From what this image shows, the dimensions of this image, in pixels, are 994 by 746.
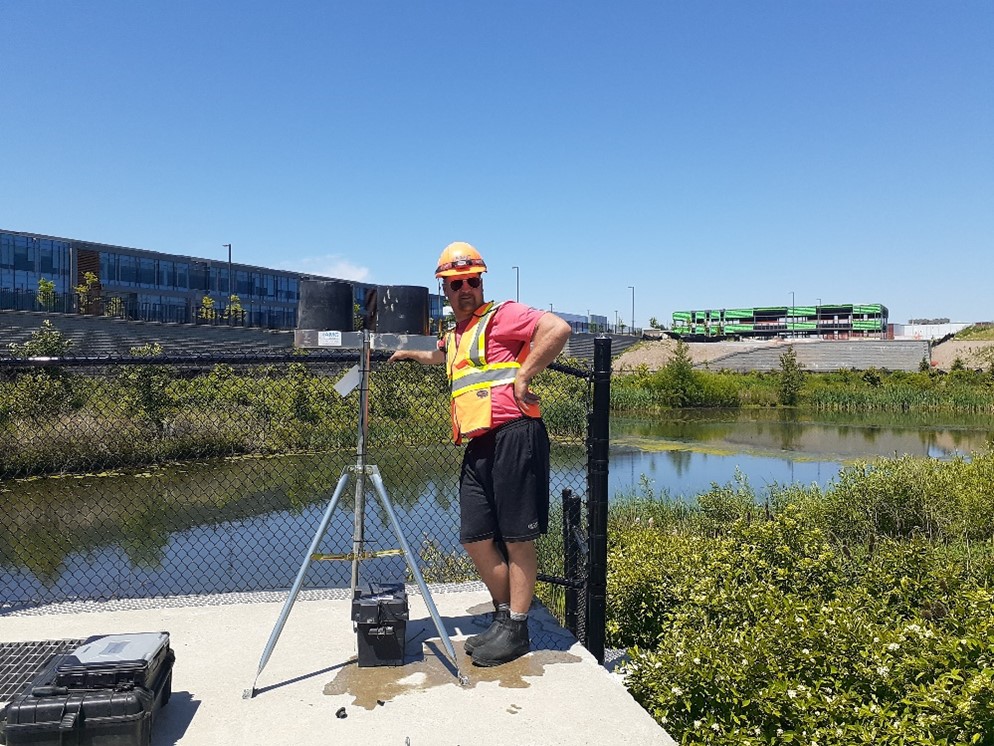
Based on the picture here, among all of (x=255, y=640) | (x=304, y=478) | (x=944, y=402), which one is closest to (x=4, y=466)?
(x=304, y=478)

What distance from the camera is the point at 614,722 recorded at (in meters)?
2.77

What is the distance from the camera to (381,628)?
127 inches

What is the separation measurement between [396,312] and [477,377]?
609 millimetres

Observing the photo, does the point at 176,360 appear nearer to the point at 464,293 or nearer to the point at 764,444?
the point at 464,293

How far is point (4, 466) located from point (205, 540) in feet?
18.9

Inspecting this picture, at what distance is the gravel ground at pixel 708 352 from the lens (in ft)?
192

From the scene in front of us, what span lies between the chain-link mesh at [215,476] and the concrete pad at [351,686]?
235 cm

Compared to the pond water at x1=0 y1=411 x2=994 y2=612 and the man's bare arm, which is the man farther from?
the pond water at x1=0 y1=411 x2=994 y2=612

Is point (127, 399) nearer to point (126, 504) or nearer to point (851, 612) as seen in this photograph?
point (126, 504)

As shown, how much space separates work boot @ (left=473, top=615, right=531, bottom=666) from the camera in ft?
10.7

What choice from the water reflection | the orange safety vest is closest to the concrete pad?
the orange safety vest

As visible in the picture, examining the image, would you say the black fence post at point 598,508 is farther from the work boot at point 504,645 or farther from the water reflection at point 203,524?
the water reflection at point 203,524

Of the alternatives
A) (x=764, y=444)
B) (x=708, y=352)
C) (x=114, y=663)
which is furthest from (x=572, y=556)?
(x=708, y=352)

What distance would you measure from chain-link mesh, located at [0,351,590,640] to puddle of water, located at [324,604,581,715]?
7.83 feet
